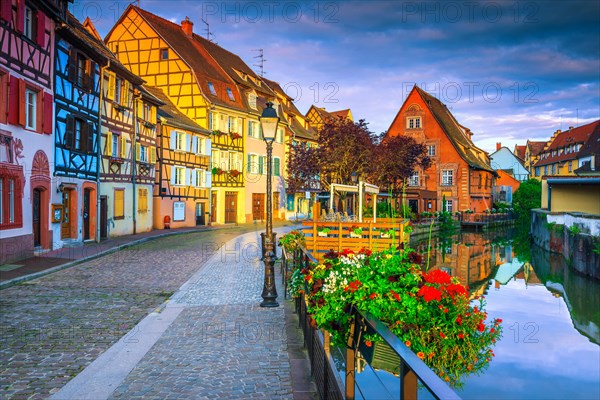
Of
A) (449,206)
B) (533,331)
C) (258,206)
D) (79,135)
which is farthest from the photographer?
(449,206)

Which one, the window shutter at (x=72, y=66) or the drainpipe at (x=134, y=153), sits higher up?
the window shutter at (x=72, y=66)

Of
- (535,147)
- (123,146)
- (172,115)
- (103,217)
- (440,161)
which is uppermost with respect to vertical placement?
(535,147)

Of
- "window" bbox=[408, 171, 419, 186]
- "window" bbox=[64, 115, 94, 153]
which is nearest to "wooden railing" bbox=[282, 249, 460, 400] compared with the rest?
"window" bbox=[64, 115, 94, 153]

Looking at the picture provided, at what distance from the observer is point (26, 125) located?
53.9 feet

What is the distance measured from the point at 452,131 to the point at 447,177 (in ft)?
19.3

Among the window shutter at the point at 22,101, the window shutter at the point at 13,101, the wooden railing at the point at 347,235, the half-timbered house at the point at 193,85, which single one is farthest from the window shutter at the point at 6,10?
the half-timbered house at the point at 193,85

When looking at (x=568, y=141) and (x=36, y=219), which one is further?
(x=568, y=141)

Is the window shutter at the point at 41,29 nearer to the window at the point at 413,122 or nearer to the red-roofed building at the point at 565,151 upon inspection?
the window at the point at 413,122

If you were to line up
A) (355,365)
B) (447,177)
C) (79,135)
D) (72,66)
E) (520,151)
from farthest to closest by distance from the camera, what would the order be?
(520,151) → (447,177) → (79,135) → (72,66) → (355,365)

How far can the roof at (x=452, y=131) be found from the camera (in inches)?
2128

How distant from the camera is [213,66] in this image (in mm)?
41375

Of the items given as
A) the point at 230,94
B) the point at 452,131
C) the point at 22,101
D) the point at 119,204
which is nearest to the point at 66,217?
the point at 119,204

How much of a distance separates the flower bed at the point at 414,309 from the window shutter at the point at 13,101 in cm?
1394

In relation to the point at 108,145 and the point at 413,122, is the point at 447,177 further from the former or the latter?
the point at 108,145
